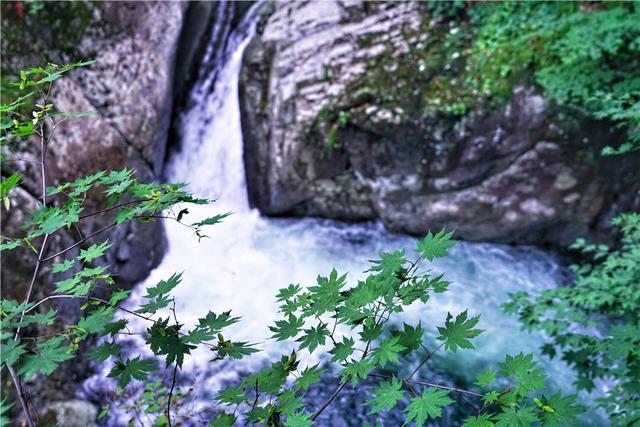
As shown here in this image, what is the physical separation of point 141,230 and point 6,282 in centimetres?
182

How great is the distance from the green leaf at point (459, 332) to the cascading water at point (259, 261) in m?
2.52

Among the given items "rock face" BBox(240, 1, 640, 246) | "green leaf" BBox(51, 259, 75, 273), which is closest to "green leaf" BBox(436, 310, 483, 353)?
"green leaf" BBox(51, 259, 75, 273)

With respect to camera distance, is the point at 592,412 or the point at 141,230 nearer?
the point at 592,412

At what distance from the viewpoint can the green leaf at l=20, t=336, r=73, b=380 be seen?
1188 mm

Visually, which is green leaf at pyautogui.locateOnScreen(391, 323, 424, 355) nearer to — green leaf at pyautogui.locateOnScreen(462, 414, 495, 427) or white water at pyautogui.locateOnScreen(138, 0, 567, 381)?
green leaf at pyautogui.locateOnScreen(462, 414, 495, 427)

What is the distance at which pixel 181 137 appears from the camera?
705cm

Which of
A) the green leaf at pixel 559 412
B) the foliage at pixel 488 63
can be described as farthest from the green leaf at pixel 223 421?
the foliage at pixel 488 63

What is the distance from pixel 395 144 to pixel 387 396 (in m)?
4.55

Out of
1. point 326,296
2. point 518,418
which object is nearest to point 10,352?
point 326,296

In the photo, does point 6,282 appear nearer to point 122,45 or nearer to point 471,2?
point 122,45

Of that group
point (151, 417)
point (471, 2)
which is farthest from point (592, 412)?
point (471, 2)

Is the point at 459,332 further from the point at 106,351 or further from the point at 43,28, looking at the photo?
the point at 43,28

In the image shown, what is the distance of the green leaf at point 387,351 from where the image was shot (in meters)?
1.34

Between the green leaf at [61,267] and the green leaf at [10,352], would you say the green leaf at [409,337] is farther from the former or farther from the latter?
the green leaf at [61,267]
